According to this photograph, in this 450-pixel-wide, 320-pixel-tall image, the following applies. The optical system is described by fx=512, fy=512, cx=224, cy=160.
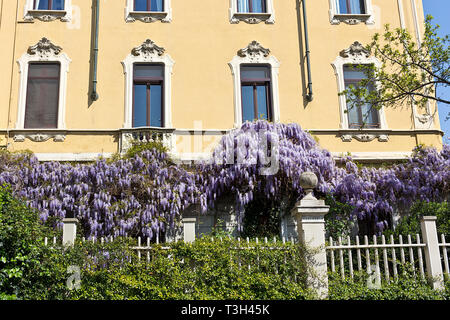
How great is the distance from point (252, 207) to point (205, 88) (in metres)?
3.69

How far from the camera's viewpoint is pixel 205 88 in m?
14.5

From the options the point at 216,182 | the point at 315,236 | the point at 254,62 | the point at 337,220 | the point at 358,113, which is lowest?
the point at 315,236

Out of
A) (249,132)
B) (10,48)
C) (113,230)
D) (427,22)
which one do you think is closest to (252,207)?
(249,132)

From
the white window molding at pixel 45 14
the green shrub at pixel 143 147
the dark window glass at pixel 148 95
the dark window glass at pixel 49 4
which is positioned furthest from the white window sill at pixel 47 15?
the green shrub at pixel 143 147

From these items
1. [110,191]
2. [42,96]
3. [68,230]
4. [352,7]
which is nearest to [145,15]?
[42,96]

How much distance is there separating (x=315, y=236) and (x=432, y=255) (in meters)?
2.09

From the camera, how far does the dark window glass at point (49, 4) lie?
1495 centimetres

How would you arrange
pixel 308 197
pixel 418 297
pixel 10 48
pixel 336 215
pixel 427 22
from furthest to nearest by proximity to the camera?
1. pixel 10 48
2. pixel 336 215
3. pixel 427 22
4. pixel 308 197
5. pixel 418 297

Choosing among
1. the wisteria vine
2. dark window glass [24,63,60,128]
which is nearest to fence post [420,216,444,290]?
the wisteria vine

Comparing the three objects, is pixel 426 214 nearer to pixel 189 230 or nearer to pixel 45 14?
pixel 189 230

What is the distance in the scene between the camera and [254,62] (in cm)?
1477

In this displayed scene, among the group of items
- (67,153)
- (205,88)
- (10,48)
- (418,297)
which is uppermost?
(10,48)

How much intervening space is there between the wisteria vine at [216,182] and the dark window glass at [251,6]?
4042 millimetres

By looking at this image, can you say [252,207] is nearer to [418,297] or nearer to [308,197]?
[308,197]
